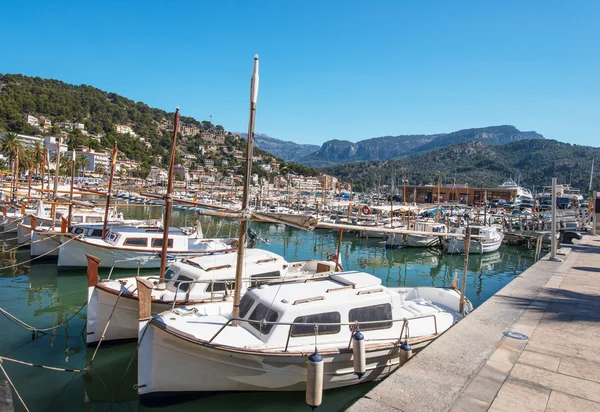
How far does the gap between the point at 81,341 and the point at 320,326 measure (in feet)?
28.8

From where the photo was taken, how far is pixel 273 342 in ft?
28.4

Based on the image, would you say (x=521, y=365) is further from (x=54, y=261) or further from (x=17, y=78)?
(x=17, y=78)

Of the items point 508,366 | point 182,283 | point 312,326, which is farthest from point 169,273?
point 508,366

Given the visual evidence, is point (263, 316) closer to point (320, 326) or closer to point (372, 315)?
point (320, 326)

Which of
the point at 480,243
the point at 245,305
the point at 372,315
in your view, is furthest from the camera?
the point at 480,243

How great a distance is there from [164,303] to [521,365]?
9.58 m

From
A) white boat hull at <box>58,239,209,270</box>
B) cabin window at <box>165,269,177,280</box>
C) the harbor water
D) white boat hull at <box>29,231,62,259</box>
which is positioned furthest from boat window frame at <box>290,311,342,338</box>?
white boat hull at <box>29,231,62,259</box>

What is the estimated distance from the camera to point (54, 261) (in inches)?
985

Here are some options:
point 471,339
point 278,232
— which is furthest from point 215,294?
point 278,232

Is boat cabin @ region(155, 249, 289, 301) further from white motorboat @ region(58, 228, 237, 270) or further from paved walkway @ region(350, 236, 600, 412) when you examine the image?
white motorboat @ region(58, 228, 237, 270)

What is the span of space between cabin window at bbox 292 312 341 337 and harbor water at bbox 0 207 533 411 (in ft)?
5.11

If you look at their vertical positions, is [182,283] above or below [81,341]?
above

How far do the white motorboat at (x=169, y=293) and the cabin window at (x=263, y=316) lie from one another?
1.85m

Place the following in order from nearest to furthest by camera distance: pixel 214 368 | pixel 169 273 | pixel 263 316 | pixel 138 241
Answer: pixel 214 368 < pixel 263 316 < pixel 169 273 < pixel 138 241
